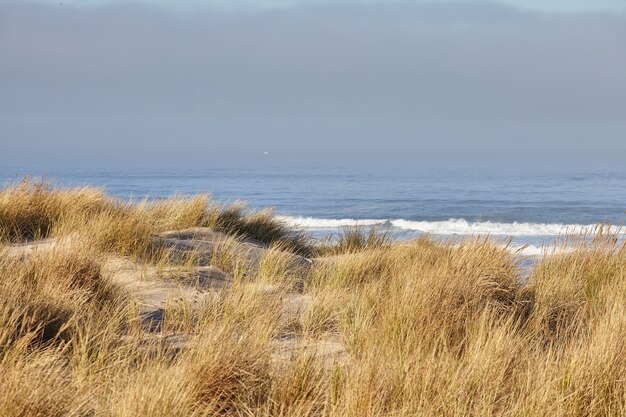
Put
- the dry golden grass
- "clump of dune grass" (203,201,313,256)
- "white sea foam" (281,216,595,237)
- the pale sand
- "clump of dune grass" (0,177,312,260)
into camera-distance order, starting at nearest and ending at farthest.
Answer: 1. the dry golden grass
2. the pale sand
3. "clump of dune grass" (0,177,312,260)
4. "clump of dune grass" (203,201,313,256)
5. "white sea foam" (281,216,595,237)

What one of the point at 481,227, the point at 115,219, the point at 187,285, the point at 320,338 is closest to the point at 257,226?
the point at 115,219

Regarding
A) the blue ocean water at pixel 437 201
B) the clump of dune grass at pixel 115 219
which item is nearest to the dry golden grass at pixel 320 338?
the clump of dune grass at pixel 115 219

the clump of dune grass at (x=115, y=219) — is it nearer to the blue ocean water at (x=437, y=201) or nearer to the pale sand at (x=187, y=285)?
the pale sand at (x=187, y=285)

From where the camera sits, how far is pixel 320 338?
509cm

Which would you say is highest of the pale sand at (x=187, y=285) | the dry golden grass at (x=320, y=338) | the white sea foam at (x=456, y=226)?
the dry golden grass at (x=320, y=338)

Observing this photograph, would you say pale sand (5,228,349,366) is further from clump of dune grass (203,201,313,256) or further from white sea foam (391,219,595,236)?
white sea foam (391,219,595,236)

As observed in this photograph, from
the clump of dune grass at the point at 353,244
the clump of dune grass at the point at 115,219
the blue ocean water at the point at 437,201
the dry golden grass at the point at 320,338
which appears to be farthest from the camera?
the blue ocean water at the point at 437,201

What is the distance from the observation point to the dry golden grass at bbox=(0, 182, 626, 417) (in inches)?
125

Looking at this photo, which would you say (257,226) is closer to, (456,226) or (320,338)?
(320,338)

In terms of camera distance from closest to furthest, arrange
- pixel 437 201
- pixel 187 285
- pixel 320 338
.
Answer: pixel 320 338 < pixel 187 285 < pixel 437 201

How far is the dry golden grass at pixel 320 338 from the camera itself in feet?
10.4

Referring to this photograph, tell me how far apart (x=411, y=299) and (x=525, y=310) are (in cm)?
154

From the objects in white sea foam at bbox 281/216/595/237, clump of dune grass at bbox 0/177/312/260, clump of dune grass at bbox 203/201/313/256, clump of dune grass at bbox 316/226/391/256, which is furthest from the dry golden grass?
white sea foam at bbox 281/216/595/237

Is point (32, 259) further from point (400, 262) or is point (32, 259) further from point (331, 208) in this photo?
point (331, 208)
